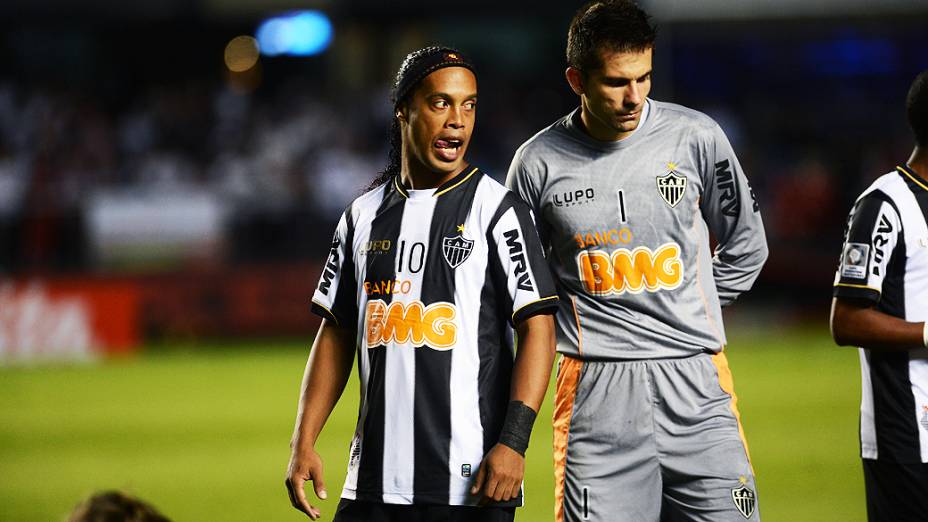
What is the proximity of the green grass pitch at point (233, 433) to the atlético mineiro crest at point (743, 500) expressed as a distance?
3334mm

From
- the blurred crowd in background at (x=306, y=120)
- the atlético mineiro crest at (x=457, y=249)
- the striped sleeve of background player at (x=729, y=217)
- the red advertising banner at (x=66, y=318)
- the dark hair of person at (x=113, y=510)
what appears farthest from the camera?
the blurred crowd in background at (x=306, y=120)

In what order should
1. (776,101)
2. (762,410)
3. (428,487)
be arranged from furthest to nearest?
(776,101), (762,410), (428,487)

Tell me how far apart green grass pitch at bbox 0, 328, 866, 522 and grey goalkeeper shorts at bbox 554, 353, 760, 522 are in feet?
11.0

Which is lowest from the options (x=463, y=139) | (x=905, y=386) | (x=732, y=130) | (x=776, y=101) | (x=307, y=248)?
(x=905, y=386)

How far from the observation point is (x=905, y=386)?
4.25 m

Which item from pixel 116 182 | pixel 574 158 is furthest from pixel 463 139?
pixel 116 182

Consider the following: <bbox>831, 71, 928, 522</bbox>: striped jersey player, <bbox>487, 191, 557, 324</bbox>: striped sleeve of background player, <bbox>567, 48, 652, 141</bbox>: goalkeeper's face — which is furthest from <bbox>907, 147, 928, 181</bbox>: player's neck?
<bbox>487, 191, 557, 324</bbox>: striped sleeve of background player

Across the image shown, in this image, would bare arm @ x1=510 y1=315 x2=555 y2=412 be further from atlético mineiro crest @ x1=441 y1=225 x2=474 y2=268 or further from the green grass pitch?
the green grass pitch

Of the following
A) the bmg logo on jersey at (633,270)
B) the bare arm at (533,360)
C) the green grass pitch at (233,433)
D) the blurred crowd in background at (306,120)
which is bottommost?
the green grass pitch at (233,433)

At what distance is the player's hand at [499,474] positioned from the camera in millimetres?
3572

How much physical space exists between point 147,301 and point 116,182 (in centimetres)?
206

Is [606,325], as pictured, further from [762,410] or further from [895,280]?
[762,410]

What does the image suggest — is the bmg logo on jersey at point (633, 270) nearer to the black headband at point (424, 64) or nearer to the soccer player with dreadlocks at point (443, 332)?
the soccer player with dreadlocks at point (443, 332)

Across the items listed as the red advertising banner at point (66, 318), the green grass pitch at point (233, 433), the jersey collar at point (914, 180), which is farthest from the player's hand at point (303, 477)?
the red advertising banner at point (66, 318)
